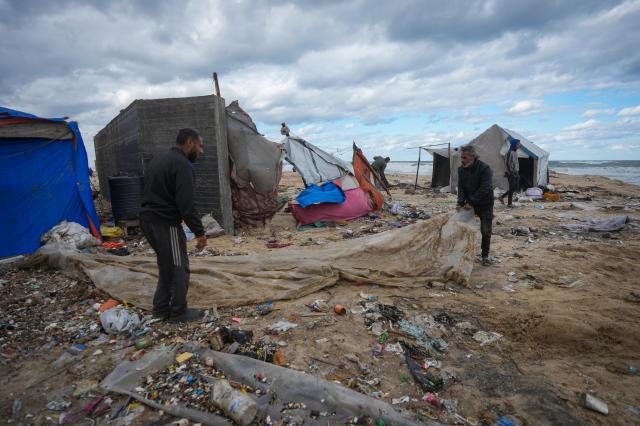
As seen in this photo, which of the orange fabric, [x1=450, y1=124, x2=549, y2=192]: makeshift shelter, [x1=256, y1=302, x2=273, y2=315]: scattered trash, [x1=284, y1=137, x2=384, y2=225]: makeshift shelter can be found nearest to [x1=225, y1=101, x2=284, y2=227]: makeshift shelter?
[x1=284, y1=137, x2=384, y2=225]: makeshift shelter

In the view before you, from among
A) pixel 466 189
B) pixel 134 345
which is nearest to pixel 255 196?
pixel 466 189

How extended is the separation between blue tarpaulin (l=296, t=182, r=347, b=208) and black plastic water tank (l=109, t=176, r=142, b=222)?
3.50 m

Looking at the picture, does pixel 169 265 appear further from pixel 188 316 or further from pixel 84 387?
pixel 84 387

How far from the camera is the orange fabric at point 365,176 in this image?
32.1 ft

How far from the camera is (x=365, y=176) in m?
11.0

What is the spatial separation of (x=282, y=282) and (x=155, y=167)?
183cm

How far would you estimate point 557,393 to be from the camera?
2.34m

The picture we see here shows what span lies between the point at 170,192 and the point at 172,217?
0.23 meters

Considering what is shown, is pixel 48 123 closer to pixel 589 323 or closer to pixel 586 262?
pixel 589 323

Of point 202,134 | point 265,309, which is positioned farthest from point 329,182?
point 265,309

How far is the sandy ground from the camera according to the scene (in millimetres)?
2285

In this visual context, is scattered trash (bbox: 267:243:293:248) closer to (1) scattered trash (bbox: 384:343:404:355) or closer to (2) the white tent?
(2) the white tent

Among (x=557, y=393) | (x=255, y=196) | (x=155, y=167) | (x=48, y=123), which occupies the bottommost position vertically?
(x=557, y=393)

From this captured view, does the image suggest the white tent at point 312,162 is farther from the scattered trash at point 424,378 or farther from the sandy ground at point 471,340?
the scattered trash at point 424,378
